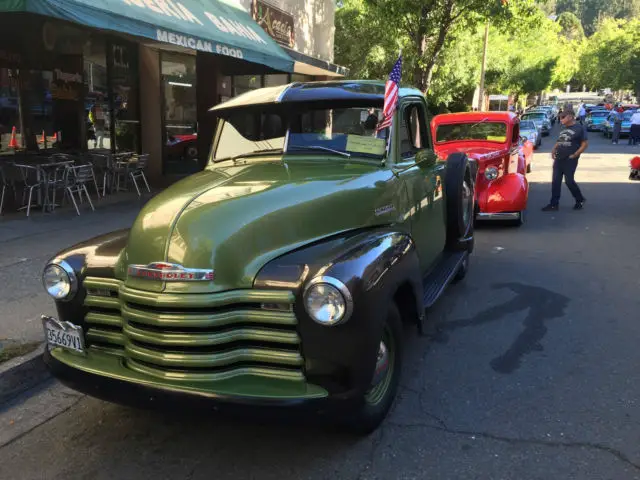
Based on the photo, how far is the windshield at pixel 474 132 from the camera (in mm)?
9719

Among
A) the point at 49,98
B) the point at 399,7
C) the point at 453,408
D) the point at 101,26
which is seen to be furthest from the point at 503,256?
the point at 399,7

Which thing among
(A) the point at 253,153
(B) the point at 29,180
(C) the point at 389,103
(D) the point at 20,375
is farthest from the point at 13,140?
(C) the point at 389,103

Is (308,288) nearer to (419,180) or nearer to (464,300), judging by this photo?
A: (419,180)

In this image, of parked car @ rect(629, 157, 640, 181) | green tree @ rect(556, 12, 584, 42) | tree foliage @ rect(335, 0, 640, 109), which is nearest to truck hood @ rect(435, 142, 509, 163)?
tree foliage @ rect(335, 0, 640, 109)

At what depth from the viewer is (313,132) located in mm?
4176

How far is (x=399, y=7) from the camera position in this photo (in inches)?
594

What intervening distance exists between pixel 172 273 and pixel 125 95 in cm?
1070

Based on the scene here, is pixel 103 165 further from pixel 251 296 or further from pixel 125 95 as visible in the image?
pixel 251 296

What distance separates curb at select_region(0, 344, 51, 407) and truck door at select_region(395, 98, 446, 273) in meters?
2.84

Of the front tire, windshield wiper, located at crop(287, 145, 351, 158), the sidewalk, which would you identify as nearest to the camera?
windshield wiper, located at crop(287, 145, 351, 158)

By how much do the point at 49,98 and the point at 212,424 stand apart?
366 inches

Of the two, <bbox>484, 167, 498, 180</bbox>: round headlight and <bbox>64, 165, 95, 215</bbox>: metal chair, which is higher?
<bbox>484, 167, 498, 180</bbox>: round headlight

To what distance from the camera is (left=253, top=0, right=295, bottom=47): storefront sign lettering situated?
13.3 m

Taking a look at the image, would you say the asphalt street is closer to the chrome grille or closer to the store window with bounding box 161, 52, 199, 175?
the chrome grille
